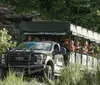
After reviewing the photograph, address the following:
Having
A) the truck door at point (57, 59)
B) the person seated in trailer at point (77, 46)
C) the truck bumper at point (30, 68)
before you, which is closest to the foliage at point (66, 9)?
the person seated in trailer at point (77, 46)

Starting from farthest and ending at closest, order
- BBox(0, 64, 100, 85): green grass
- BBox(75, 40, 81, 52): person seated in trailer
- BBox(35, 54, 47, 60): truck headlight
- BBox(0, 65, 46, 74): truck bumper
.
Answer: BBox(75, 40, 81, 52): person seated in trailer → BBox(35, 54, 47, 60): truck headlight → BBox(0, 65, 46, 74): truck bumper → BBox(0, 64, 100, 85): green grass

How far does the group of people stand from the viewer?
18731mm

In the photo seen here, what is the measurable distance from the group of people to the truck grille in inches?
117

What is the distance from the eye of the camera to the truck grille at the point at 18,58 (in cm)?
1631

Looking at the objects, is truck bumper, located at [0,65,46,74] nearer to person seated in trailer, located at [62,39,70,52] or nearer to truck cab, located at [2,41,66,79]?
truck cab, located at [2,41,66,79]

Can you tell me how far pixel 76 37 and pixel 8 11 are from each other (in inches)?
644

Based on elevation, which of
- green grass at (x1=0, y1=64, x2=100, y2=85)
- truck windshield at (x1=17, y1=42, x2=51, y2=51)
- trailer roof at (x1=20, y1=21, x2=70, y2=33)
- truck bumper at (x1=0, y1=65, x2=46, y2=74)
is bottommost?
truck bumper at (x1=0, y1=65, x2=46, y2=74)

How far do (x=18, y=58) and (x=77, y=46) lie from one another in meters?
4.47

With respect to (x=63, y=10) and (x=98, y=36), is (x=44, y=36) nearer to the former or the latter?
(x=98, y=36)

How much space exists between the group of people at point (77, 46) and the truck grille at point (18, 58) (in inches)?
117

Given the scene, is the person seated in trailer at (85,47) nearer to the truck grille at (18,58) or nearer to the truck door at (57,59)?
the truck door at (57,59)

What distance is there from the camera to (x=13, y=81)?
9227 mm

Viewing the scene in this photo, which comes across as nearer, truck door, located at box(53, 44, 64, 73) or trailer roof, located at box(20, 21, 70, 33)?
truck door, located at box(53, 44, 64, 73)

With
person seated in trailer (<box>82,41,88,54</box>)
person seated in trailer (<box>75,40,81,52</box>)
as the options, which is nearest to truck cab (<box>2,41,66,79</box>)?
person seated in trailer (<box>75,40,81,52</box>)
